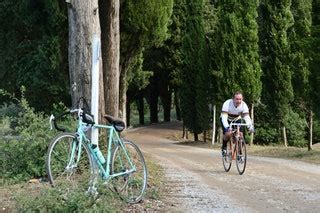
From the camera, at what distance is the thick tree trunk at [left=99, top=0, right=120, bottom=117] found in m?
12.9

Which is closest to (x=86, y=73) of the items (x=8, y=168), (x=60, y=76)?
(x=8, y=168)

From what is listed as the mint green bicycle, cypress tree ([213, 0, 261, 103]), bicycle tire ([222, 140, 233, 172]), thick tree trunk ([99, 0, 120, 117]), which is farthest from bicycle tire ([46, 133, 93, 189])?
cypress tree ([213, 0, 261, 103])

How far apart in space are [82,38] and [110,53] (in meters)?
2.94

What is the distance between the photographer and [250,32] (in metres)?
30.0

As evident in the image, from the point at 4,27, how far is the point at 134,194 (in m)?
24.2

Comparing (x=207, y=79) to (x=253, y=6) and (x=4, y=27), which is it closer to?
(x=253, y=6)

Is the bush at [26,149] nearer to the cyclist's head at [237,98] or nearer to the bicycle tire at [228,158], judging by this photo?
the cyclist's head at [237,98]

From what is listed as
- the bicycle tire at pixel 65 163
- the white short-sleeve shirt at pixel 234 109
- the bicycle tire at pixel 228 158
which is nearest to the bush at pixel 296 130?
the bicycle tire at pixel 228 158

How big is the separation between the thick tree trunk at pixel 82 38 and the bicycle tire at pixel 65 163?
2832mm

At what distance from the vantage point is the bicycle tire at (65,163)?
710 cm

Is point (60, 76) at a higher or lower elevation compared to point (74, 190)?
higher

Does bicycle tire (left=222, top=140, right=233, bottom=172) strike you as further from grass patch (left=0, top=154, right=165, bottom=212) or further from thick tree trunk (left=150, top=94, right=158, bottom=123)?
thick tree trunk (left=150, top=94, right=158, bottom=123)

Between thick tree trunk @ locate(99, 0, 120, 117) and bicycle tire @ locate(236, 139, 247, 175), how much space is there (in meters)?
2.98

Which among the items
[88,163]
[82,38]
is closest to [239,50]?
[82,38]
